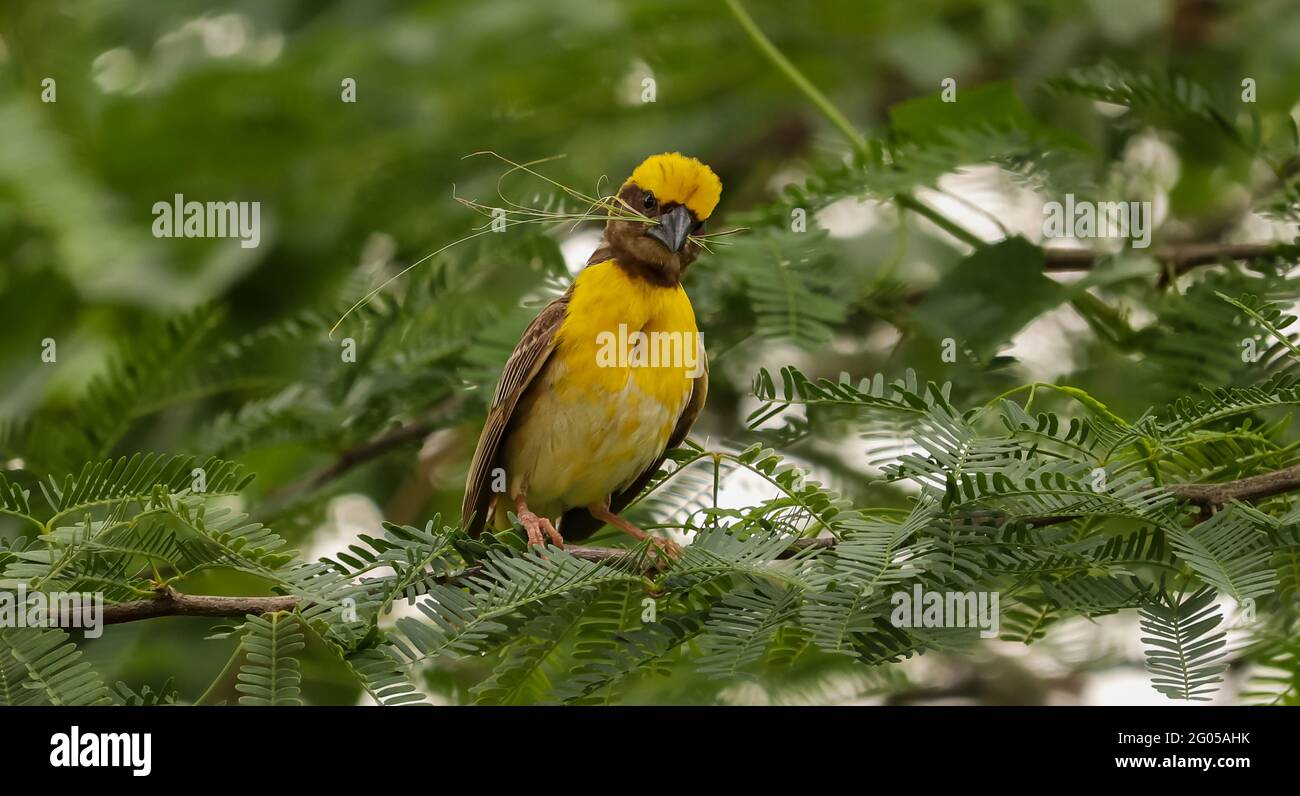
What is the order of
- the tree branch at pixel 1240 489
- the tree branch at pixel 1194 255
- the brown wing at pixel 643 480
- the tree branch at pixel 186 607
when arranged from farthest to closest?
1. the brown wing at pixel 643 480
2. the tree branch at pixel 1194 255
3. the tree branch at pixel 1240 489
4. the tree branch at pixel 186 607

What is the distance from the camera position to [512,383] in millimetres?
4344

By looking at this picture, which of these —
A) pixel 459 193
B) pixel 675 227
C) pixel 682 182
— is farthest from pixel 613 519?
pixel 459 193

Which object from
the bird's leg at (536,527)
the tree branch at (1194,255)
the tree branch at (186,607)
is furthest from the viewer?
the tree branch at (1194,255)

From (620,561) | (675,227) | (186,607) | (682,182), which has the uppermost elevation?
(682,182)

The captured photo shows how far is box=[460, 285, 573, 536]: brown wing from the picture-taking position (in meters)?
4.34

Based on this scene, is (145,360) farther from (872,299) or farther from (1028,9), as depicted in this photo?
(1028,9)

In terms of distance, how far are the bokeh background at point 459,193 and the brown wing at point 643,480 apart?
1.03 feet

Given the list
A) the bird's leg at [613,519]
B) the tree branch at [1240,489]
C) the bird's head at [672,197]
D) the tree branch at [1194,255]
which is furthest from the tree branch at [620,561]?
the tree branch at [1194,255]

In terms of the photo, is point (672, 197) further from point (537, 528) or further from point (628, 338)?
point (537, 528)

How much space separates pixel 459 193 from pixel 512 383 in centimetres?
119

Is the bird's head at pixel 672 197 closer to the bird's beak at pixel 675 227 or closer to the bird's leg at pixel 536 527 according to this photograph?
the bird's beak at pixel 675 227

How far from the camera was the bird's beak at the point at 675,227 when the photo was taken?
392 cm

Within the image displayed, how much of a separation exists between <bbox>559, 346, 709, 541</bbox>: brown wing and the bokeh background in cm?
31
